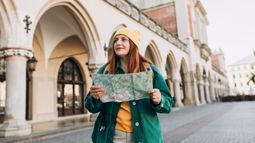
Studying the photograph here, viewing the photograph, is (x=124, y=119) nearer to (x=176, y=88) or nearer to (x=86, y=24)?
(x=86, y=24)

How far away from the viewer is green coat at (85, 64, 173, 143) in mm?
1521

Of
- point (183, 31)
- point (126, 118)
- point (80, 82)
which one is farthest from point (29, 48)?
point (183, 31)

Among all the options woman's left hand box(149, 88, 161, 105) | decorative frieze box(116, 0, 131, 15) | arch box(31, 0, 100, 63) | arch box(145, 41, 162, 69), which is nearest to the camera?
woman's left hand box(149, 88, 161, 105)

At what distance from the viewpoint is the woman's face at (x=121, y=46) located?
1.65m

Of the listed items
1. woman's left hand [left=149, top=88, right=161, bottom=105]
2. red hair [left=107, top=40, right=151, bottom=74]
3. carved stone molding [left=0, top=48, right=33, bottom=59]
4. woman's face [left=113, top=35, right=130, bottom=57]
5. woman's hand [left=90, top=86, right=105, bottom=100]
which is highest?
carved stone molding [left=0, top=48, right=33, bottom=59]

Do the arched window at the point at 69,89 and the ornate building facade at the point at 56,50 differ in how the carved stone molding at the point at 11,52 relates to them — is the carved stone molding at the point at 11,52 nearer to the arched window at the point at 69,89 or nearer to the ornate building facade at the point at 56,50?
the ornate building facade at the point at 56,50

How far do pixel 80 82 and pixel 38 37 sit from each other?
15.5ft

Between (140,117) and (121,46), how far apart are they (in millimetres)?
489

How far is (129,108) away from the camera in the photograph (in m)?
1.58

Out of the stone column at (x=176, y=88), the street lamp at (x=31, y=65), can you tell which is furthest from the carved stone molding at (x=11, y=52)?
the stone column at (x=176, y=88)

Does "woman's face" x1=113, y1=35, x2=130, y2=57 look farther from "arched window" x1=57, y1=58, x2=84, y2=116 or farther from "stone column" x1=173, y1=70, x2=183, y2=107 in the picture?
"stone column" x1=173, y1=70, x2=183, y2=107

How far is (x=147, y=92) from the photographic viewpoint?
150cm

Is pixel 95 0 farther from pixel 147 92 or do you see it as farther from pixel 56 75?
pixel 147 92

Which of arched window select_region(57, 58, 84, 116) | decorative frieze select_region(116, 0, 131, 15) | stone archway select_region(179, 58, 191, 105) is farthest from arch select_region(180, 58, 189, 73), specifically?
decorative frieze select_region(116, 0, 131, 15)
